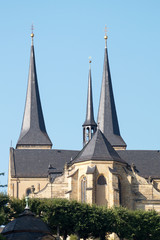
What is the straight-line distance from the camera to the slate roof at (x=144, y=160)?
11806 cm

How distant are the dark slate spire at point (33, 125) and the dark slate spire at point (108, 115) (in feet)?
27.2

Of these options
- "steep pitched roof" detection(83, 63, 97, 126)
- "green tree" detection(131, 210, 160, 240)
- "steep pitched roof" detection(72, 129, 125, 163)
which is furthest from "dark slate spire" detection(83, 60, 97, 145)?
"green tree" detection(131, 210, 160, 240)

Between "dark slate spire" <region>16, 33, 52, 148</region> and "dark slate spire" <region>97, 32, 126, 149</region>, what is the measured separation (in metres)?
8.30

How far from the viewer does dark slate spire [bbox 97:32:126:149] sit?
403 feet

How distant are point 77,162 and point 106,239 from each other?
16.0 meters

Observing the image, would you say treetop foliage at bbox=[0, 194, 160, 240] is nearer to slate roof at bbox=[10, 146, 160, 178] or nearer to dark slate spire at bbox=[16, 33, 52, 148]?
slate roof at bbox=[10, 146, 160, 178]

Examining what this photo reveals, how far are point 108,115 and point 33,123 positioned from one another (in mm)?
10925

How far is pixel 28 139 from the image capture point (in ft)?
401

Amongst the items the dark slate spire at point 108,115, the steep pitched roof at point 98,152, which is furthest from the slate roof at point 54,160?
the steep pitched roof at point 98,152

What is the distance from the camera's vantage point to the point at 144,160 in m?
120

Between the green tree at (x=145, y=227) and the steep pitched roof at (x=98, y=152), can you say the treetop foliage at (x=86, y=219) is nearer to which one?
the green tree at (x=145, y=227)

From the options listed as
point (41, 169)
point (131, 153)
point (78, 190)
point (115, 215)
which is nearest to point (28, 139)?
point (41, 169)

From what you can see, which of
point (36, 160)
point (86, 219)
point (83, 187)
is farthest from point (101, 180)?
point (36, 160)

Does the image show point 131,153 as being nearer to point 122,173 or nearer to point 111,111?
point 111,111
